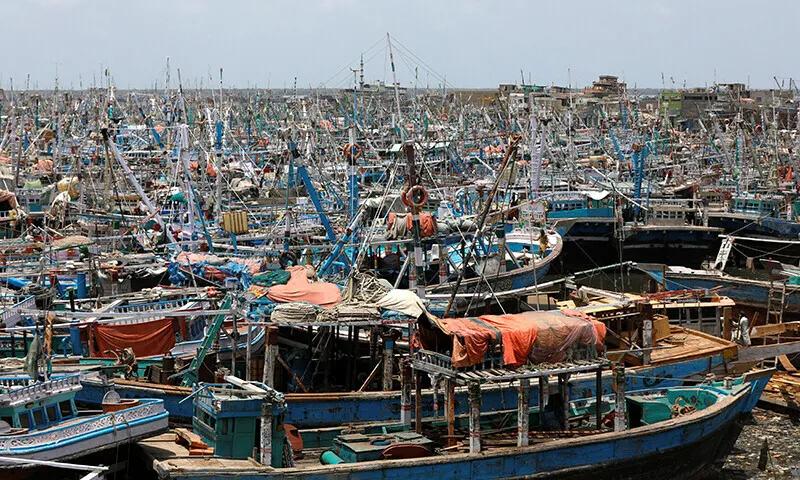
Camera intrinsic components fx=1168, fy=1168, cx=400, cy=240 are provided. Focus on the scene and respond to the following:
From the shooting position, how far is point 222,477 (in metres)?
17.5

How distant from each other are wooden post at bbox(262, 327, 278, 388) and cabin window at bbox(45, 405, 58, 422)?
12.5ft

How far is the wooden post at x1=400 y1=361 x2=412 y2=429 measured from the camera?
20.2 metres

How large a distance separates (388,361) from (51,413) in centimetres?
614

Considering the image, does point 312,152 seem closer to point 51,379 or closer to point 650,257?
point 650,257

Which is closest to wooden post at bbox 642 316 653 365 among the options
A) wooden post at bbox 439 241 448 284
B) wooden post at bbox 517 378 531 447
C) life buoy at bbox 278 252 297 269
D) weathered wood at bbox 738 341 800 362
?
weathered wood at bbox 738 341 800 362

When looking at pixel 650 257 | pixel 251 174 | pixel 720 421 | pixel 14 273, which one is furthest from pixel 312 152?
pixel 720 421

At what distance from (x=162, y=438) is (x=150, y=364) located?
2972 mm

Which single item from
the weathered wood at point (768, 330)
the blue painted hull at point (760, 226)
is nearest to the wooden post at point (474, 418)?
the weathered wood at point (768, 330)

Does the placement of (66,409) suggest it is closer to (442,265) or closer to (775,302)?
(442,265)

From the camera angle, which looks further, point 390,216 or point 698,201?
point 698,201

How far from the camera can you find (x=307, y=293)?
73.6 ft

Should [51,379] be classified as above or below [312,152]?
below

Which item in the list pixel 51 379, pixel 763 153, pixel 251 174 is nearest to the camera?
pixel 51 379

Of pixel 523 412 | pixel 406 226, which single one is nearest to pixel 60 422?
pixel 523 412
